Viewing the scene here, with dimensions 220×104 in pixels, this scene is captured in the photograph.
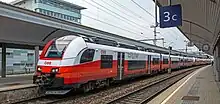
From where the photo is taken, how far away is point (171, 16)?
14.2 meters

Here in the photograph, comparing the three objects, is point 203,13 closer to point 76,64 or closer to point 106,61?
point 106,61

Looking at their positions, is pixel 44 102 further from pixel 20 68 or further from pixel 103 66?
pixel 20 68

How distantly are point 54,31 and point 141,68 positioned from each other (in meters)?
7.75

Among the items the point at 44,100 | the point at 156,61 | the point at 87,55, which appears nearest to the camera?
the point at 44,100

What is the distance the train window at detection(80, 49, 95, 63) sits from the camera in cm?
1215

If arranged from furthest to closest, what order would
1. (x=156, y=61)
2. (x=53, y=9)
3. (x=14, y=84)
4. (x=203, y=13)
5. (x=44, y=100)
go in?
(x=53, y=9), (x=156, y=61), (x=14, y=84), (x=203, y=13), (x=44, y=100)

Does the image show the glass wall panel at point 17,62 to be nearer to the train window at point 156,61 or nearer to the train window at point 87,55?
the train window at point 156,61

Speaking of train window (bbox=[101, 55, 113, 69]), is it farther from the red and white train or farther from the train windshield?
the train windshield

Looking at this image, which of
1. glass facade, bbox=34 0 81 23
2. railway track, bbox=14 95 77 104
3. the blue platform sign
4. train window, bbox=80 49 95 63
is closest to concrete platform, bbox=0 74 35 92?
railway track, bbox=14 95 77 104

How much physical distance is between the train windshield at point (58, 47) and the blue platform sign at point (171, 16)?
507 centimetres

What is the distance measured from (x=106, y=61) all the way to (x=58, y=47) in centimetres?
327

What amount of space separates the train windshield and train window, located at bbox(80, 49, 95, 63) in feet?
2.87

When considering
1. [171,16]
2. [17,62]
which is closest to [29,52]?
[17,62]

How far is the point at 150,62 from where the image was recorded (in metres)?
24.3
